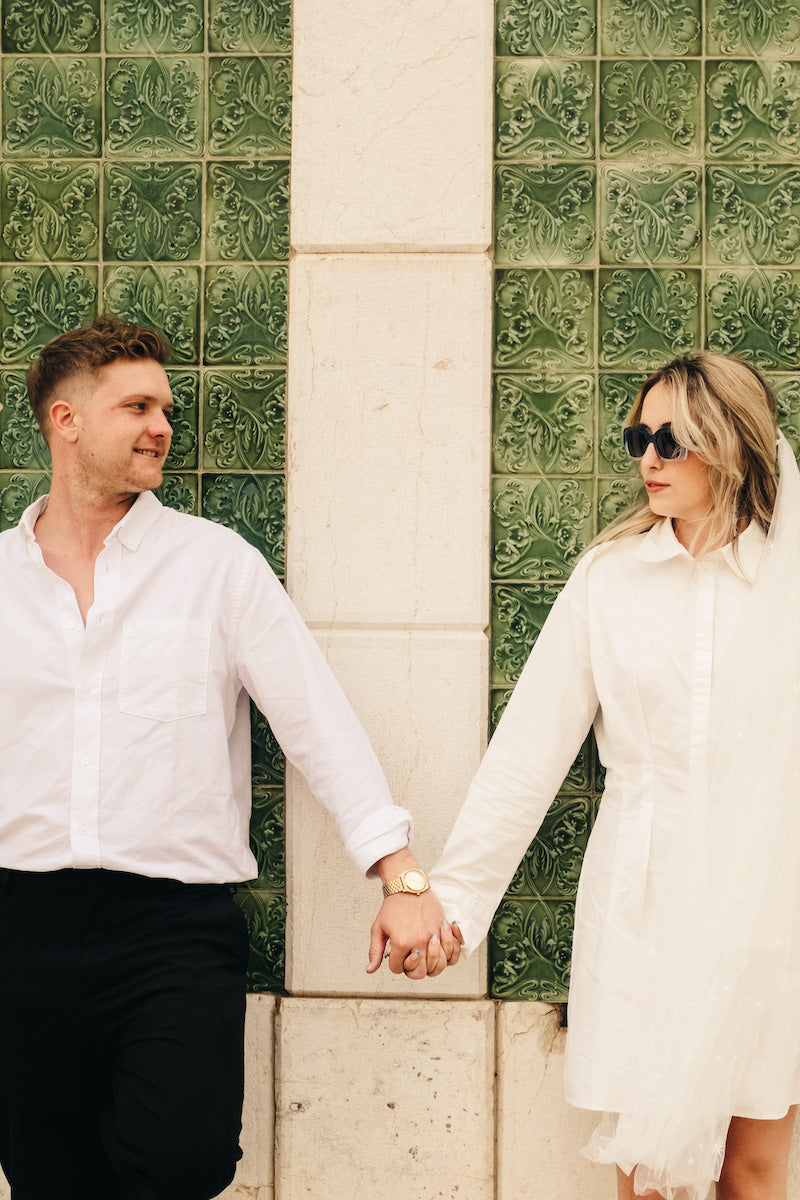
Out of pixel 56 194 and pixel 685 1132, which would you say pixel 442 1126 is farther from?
pixel 56 194

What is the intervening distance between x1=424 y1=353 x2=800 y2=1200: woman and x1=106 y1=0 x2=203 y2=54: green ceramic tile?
1.70m

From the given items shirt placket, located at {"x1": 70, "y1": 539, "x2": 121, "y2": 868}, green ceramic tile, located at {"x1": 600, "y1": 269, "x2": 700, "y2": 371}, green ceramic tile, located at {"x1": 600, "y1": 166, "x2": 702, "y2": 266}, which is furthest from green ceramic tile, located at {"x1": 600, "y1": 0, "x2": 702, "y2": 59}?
shirt placket, located at {"x1": 70, "y1": 539, "x2": 121, "y2": 868}

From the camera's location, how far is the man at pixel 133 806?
2420mm

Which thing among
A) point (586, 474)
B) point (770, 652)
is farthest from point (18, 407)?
point (770, 652)

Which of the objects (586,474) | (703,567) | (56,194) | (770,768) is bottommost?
(770,768)

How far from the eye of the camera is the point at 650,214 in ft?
9.98

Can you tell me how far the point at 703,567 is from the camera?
2.52 metres

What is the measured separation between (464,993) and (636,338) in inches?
74.3

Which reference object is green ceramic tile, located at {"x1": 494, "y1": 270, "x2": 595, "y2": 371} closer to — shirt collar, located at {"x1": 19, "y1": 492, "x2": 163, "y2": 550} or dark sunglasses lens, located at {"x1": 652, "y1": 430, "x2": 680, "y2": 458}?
dark sunglasses lens, located at {"x1": 652, "y1": 430, "x2": 680, "y2": 458}

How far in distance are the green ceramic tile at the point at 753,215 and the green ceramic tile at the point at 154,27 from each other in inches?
60.7

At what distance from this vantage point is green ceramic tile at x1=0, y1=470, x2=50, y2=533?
10.2 ft

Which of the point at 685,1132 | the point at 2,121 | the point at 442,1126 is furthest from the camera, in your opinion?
the point at 2,121

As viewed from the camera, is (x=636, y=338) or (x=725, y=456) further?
(x=636, y=338)

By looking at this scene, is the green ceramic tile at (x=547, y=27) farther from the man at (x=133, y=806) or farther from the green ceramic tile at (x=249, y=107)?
the man at (x=133, y=806)
